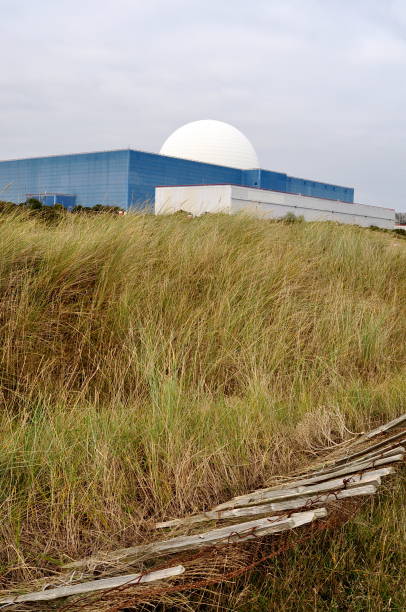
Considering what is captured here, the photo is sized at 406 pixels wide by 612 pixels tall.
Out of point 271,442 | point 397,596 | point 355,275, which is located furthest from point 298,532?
point 355,275

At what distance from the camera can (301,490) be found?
2250 millimetres

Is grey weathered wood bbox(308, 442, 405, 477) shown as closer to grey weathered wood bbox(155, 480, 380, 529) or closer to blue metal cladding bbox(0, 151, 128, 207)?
grey weathered wood bbox(155, 480, 380, 529)

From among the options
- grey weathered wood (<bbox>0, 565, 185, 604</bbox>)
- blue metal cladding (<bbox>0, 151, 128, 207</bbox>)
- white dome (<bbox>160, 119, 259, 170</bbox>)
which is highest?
white dome (<bbox>160, 119, 259, 170</bbox>)

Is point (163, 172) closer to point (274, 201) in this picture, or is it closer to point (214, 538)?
point (274, 201)

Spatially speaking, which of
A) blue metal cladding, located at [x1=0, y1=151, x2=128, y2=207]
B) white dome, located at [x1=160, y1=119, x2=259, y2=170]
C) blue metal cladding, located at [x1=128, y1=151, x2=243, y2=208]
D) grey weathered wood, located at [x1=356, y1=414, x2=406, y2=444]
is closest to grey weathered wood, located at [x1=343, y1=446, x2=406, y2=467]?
grey weathered wood, located at [x1=356, y1=414, x2=406, y2=444]

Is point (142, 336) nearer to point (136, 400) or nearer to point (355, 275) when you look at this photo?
point (136, 400)

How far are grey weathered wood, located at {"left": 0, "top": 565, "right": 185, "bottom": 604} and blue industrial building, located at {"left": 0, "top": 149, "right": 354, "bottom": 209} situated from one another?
1691 inches

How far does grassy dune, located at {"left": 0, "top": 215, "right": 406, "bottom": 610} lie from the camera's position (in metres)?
2.38

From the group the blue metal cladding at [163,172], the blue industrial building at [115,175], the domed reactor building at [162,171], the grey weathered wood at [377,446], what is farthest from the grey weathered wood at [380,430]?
the blue metal cladding at [163,172]

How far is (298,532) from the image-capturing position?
2.32 m

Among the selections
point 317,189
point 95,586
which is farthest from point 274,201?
point 95,586

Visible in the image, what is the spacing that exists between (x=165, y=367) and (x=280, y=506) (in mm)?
1641

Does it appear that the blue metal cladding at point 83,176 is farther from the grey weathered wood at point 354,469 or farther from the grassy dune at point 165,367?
the grey weathered wood at point 354,469

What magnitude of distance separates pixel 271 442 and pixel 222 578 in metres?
0.99
